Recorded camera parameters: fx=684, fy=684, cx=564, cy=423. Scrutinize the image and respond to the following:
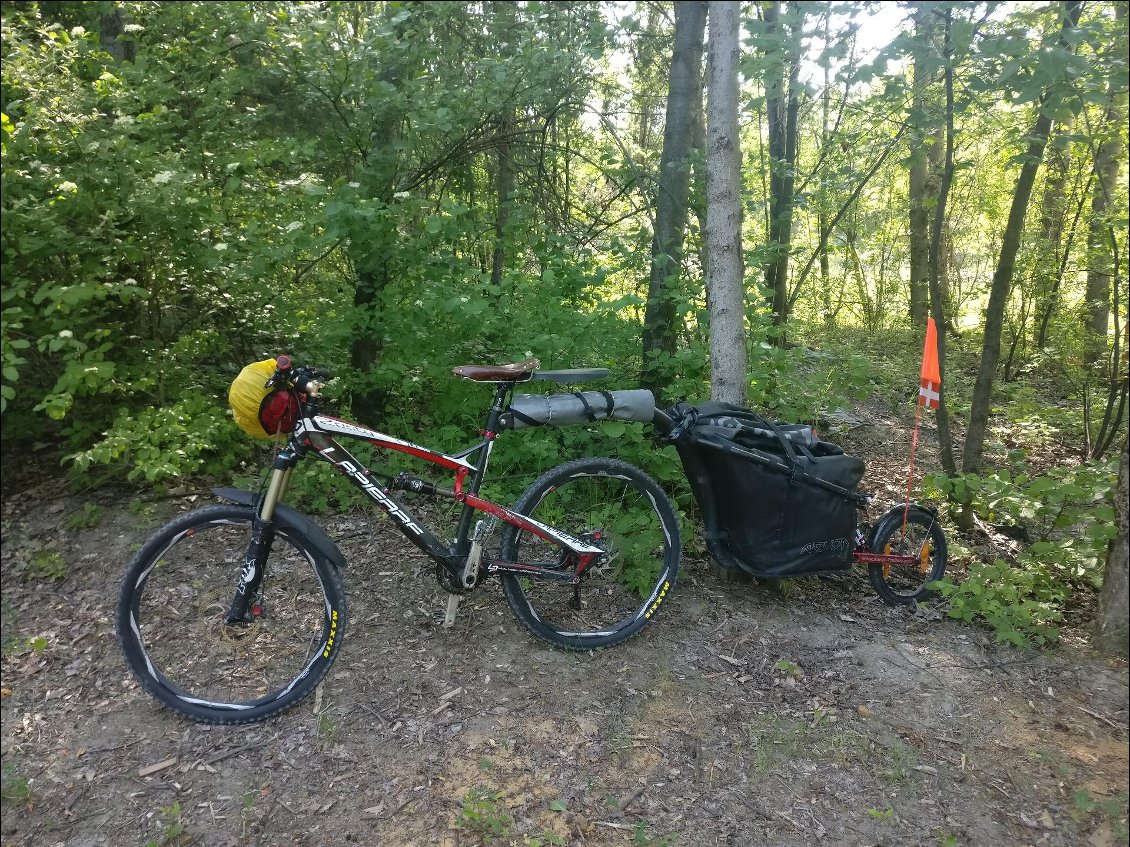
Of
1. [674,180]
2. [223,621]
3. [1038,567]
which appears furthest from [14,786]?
[674,180]

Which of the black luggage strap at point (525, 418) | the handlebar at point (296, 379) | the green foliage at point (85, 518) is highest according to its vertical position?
the handlebar at point (296, 379)

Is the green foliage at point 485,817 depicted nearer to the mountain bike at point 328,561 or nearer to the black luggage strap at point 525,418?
the mountain bike at point 328,561

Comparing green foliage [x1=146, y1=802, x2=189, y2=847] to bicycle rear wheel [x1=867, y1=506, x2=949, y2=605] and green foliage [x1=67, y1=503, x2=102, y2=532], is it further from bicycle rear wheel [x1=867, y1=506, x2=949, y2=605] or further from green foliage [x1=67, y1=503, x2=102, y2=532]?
bicycle rear wheel [x1=867, y1=506, x2=949, y2=605]

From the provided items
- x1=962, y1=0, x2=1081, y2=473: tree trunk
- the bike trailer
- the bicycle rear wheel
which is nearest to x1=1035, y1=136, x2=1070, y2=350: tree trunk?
x1=962, y1=0, x2=1081, y2=473: tree trunk

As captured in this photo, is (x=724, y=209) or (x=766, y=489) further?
(x=724, y=209)

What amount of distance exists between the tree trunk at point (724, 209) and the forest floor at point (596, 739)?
4.09ft

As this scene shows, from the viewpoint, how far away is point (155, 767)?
253 cm

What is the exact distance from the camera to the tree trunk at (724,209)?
3.29m

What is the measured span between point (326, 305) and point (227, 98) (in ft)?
4.79

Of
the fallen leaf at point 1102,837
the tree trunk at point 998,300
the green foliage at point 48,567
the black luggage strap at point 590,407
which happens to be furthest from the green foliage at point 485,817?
the tree trunk at point 998,300

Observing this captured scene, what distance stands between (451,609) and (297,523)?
2.78 ft

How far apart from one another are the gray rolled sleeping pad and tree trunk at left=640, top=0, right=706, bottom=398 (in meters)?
1.60

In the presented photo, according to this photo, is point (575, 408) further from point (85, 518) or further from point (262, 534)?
point (85, 518)

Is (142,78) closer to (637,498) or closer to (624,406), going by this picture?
(624,406)
